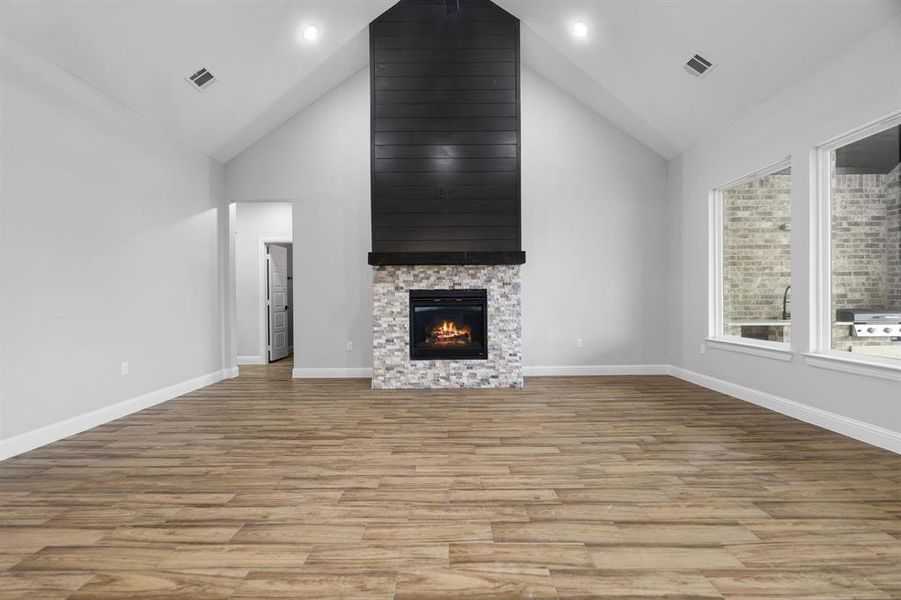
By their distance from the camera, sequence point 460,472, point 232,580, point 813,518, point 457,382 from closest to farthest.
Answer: point 232,580 < point 813,518 < point 460,472 < point 457,382

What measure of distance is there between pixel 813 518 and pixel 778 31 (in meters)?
3.42

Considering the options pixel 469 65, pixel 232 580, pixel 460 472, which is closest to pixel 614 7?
pixel 469 65

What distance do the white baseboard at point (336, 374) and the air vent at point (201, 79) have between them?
3348 mm

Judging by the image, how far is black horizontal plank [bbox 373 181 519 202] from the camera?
218 inches

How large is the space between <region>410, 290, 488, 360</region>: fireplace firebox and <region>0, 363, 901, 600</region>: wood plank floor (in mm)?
1612

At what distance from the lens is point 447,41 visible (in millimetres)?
5566

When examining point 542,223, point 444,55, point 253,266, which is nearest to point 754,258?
point 542,223

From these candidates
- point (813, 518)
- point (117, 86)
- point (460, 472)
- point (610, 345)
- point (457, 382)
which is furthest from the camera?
point (610, 345)

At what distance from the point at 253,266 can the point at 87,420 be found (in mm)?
4114

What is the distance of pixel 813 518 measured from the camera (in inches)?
86.7

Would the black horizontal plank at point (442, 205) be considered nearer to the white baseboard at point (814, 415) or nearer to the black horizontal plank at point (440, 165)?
the black horizontal plank at point (440, 165)

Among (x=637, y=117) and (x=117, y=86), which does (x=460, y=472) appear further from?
(x=637, y=117)

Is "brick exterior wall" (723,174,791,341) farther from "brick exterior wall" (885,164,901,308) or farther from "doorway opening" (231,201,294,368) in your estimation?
"doorway opening" (231,201,294,368)

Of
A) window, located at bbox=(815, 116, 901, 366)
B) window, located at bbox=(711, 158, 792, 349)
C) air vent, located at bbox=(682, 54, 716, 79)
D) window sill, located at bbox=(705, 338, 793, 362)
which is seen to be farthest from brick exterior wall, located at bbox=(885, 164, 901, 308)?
air vent, located at bbox=(682, 54, 716, 79)
